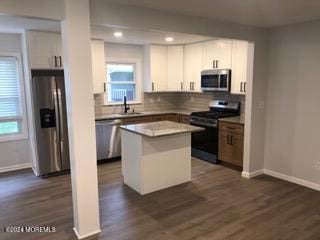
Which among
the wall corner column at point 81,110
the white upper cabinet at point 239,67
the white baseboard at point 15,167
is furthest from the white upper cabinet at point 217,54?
the white baseboard at point 15,167

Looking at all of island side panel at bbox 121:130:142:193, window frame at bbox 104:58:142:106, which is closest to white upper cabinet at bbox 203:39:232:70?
window frame at bbox 104:58:142:106

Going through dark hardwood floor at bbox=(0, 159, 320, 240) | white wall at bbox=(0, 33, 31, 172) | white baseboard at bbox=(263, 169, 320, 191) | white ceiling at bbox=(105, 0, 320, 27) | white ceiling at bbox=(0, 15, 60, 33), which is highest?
white ceiling at bbox=(0, 15, 60, 33)

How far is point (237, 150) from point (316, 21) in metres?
2.30

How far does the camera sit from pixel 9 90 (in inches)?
185

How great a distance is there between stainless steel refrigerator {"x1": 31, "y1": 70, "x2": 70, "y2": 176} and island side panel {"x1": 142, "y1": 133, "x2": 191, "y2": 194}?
1.75m

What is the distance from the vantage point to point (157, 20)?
3027 millimetres

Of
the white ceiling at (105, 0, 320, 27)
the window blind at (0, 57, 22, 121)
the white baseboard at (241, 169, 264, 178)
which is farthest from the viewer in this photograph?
the window blind at (0, 57, 22, 121)

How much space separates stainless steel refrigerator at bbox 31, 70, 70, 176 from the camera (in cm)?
429

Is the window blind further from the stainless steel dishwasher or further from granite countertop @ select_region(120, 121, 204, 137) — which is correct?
granite countertop @ select_region(120, 121, 204, 137)

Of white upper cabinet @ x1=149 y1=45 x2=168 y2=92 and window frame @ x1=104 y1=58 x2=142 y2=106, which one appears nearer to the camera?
window frame @ x1=104 y1=58 x2=142 y2=106

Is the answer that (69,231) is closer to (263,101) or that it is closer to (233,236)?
(233,236)

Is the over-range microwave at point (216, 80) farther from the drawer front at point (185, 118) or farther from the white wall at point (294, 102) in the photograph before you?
the white wall at point (294, 102)

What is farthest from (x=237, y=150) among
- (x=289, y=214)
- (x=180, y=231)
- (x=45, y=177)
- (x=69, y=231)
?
(x=45, y=177)

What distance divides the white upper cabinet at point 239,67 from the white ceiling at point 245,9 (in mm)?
997
